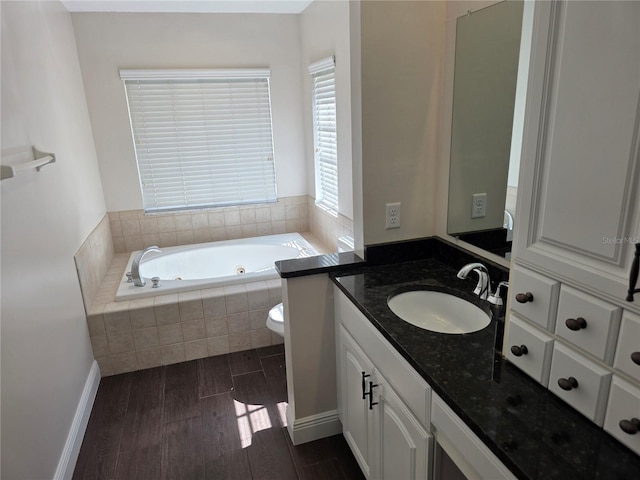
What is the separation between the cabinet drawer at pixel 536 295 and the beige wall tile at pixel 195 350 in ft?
7.55

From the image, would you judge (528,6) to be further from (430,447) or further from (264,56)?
(264,56)

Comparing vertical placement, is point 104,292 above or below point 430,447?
below

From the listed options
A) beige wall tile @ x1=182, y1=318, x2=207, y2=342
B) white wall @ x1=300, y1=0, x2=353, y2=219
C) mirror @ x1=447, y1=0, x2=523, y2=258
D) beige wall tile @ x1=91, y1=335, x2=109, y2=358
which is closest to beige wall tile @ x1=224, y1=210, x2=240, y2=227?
white wall @ x1=300, y1=0, x2=353, y2=219

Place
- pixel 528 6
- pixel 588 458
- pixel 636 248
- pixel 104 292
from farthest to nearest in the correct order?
pixel 104 292
pixel 528 6
pixel 588 458
pixel 636 248

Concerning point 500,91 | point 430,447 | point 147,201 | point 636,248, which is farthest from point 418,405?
point 147,201

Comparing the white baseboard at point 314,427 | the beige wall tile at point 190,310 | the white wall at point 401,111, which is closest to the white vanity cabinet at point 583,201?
the white wall at point 401,111

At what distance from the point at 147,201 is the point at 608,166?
12.3 ft

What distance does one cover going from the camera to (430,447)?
47.3 inches

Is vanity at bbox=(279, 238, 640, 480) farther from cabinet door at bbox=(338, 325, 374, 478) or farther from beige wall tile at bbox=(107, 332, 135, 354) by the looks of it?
beige wall tile at bbox=(107, 332, 135, 354)

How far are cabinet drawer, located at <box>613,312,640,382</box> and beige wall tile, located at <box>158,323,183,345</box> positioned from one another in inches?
101

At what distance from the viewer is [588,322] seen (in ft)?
2.92

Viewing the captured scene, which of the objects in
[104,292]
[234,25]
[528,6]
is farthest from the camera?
[234,25]

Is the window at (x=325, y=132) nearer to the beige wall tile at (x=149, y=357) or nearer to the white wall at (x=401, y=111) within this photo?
the white wall at (x=401, y=111)

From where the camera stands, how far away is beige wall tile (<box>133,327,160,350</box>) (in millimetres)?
2789
